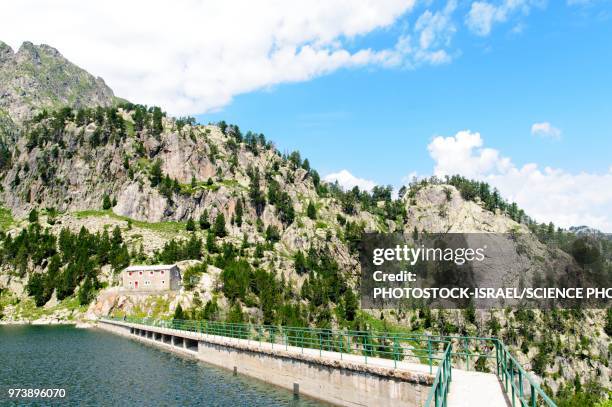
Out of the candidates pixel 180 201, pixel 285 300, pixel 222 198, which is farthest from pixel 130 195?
pixel 285 300

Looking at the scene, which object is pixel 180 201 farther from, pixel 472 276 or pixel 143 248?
pixel 472 276

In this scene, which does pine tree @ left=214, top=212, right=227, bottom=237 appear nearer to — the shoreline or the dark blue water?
the shoreline

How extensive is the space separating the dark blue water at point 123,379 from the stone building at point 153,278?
4382 cm

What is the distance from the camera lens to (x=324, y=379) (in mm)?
33219

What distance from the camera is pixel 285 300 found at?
447ft

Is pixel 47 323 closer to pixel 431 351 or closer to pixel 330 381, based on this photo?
pixel 330 381

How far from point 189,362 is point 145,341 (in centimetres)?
2669

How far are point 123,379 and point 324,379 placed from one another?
21.1 metres

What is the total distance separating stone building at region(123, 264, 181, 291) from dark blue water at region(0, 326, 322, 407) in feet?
144

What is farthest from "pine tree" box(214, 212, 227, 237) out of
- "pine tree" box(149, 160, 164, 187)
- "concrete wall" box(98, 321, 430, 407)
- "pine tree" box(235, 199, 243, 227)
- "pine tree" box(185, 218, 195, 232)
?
"concrete wall" box(98, 321, 430, 407)

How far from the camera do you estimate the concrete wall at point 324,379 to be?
27125 mm

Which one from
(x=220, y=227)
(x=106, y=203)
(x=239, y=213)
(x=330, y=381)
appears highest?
(x=106, y=203)

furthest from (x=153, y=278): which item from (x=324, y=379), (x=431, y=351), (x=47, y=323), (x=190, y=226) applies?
(x=431, y=351)

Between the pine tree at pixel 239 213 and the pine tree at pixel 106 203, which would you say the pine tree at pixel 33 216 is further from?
the pine tree at pixel 239 213
